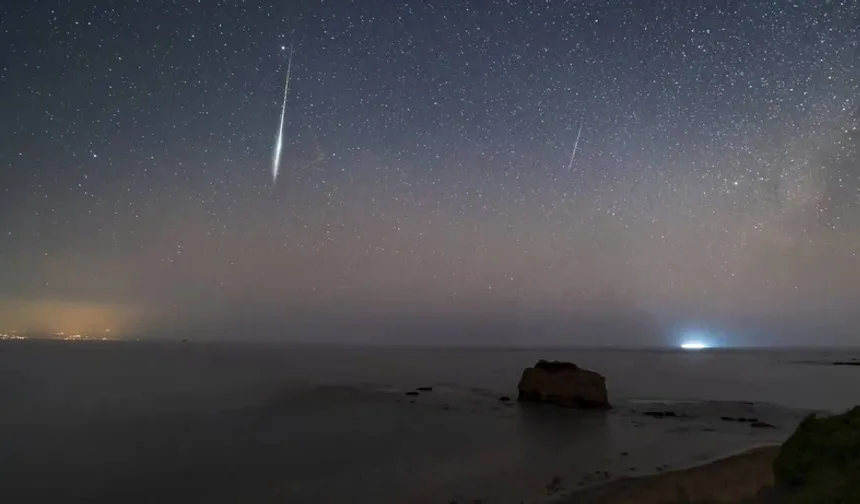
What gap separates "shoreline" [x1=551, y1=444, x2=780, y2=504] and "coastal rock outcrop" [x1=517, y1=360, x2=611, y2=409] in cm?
2648

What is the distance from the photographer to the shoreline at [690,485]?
15363 mm

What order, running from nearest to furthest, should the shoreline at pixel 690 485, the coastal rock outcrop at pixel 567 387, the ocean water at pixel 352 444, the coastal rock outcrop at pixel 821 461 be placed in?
the coastal rock outcrop at pixel 821 461, the shoreline at pixel 690 485, the ocean water at pixel 352 444, the coastal rock outcrop at pixel 567 387

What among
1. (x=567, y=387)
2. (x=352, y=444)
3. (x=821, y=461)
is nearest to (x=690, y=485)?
(x=821, y=461)

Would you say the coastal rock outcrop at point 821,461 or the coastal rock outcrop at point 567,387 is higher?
the coastal rock outcrop at point 821,461

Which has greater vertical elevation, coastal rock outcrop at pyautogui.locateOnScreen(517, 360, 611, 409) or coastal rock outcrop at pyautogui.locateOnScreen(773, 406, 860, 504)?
coastal rock outcrop at pyautogui.locateOnScreen(773, 406, 860, 504)

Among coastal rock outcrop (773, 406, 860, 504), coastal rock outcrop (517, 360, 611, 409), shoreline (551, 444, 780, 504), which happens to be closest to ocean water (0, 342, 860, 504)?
shoreline (551, 444, 780, 504)

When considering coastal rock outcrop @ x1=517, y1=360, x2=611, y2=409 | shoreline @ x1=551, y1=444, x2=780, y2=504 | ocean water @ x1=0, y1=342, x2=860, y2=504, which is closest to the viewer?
shoreline @ x1=551, y1=444, x2=780, y2=504

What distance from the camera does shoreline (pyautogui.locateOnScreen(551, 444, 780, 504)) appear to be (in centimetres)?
1536

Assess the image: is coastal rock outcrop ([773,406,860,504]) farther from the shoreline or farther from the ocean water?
the ocean water

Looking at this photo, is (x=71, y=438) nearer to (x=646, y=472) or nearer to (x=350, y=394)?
(x=350, y=394)

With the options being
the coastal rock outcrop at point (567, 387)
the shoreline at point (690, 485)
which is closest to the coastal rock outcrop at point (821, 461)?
the shoreline at point (690, 485)

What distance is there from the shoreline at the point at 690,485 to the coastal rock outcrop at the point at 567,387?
86.9ft

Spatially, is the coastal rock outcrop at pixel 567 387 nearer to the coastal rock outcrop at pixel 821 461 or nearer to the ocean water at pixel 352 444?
the ocean water at pixel 352 444

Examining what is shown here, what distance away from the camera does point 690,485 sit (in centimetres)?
1730
